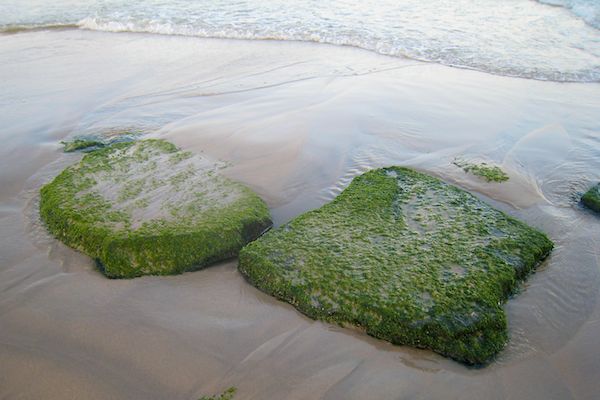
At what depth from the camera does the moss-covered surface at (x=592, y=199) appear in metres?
3.78

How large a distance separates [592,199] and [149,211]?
341cm

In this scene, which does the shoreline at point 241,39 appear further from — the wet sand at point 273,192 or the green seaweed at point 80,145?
the green seaweed at point 80,145

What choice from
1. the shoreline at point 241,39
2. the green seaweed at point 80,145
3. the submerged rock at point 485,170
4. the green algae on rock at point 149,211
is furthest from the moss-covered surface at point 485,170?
the green seaweed at point 80,145

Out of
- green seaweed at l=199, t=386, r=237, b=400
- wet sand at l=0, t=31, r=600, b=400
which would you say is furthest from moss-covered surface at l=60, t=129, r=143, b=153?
green seaweed at l=199, t=386, r=237, b=400

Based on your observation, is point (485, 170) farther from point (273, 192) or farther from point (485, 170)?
point (273, 192)

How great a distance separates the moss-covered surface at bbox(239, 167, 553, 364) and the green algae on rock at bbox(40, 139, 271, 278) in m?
0.34

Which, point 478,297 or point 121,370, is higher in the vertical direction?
point 478,297

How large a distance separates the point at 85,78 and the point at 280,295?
539 cm

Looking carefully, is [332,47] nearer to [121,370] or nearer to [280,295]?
[280,295]

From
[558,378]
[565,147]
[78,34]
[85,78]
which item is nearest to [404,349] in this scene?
[558,378]

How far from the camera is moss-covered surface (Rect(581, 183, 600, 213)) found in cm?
378

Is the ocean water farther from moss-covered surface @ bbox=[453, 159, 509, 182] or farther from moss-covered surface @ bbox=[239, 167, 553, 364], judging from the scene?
moss-covered surface @ bbox=[239, 167, 553, 364]

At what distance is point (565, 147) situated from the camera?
484 centimetres

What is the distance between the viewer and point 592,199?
3809 millimetres
